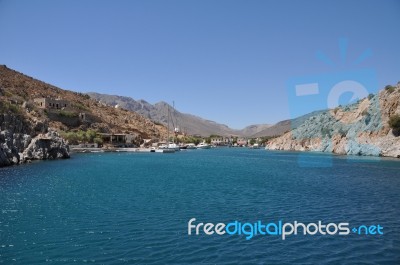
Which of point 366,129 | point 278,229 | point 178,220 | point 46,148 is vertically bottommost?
point 278,229


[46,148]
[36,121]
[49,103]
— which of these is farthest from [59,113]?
[46,148]

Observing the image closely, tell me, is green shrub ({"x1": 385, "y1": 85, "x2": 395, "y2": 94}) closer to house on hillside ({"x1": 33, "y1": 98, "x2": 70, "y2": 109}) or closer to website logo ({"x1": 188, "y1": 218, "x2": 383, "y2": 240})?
website logo ({"x1": 188, "y1": 218, "x2": 383, "y2": 240})

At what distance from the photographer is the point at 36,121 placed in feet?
333

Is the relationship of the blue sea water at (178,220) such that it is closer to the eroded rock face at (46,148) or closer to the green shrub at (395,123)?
the eroded rock face at (46,148)

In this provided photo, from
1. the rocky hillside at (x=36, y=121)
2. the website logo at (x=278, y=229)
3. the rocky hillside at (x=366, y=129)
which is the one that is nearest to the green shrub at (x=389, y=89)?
the rocky hillside at (x=366, y=129)

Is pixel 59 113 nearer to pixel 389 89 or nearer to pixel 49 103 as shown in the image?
pixel 49 103

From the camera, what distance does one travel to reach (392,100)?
123 meters

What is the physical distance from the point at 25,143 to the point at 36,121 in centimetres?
2030

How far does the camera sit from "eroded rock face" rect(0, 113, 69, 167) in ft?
218

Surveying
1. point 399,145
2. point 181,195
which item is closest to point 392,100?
point 399,145

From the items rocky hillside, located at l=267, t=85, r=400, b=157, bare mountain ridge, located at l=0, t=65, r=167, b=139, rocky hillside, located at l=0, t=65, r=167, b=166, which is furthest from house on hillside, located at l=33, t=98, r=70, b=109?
rocky hillside, located at l=267, t=85, r=400, b=157

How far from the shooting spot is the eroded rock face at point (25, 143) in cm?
6638

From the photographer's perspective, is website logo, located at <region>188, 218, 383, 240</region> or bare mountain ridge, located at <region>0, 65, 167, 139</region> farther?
bare mountain ridge, located at <region>0, 65, 167, 139</region>

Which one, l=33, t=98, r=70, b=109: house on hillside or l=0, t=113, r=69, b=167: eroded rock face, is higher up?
l=33, t=98, r=70, b=109: house on hillside
